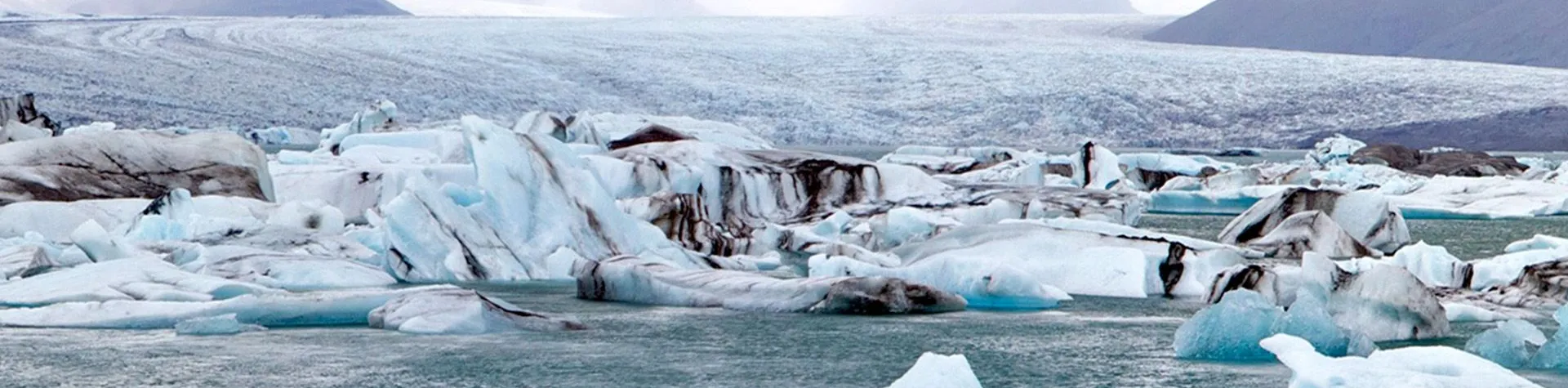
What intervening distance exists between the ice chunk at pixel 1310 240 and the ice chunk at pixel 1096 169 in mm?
4992

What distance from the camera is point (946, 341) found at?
409 centimetres

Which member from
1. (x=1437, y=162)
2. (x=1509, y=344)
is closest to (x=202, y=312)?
(x=1509, y=344)

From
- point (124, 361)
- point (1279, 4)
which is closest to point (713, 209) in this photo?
point (124, 361)

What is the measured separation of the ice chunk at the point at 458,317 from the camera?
413 cm

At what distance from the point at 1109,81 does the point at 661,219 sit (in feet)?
77.2

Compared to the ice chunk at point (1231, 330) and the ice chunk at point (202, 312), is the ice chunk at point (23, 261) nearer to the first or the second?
the ice chunk at point (202, 312)

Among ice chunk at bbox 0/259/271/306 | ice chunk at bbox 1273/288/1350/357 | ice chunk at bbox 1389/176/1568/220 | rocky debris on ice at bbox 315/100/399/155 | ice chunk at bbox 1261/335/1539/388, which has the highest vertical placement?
rocky debris on ice at bbox 315/100/399/155

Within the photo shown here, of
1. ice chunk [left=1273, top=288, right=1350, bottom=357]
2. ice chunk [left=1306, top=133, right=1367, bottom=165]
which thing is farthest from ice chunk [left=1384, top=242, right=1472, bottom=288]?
ice chunk [left=1306, top=133, right=1367, bottom=165]

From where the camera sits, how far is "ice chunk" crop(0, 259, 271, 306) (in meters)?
4.70

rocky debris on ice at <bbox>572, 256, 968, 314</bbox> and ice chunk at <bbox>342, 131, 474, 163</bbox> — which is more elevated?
ice chunk at <bbox>342, 131, 474, 163</bbox>

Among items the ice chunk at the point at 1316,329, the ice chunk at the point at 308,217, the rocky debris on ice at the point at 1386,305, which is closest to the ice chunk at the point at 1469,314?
the rocky debris on ice at the point at 1386,305

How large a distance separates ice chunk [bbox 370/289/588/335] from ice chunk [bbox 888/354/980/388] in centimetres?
174

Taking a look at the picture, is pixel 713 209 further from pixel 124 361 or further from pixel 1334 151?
pixel 1334 151

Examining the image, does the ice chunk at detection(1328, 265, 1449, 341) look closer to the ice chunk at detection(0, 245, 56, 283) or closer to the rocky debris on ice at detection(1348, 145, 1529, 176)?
the ice chunk at detection(0, 245, 56, 283)
